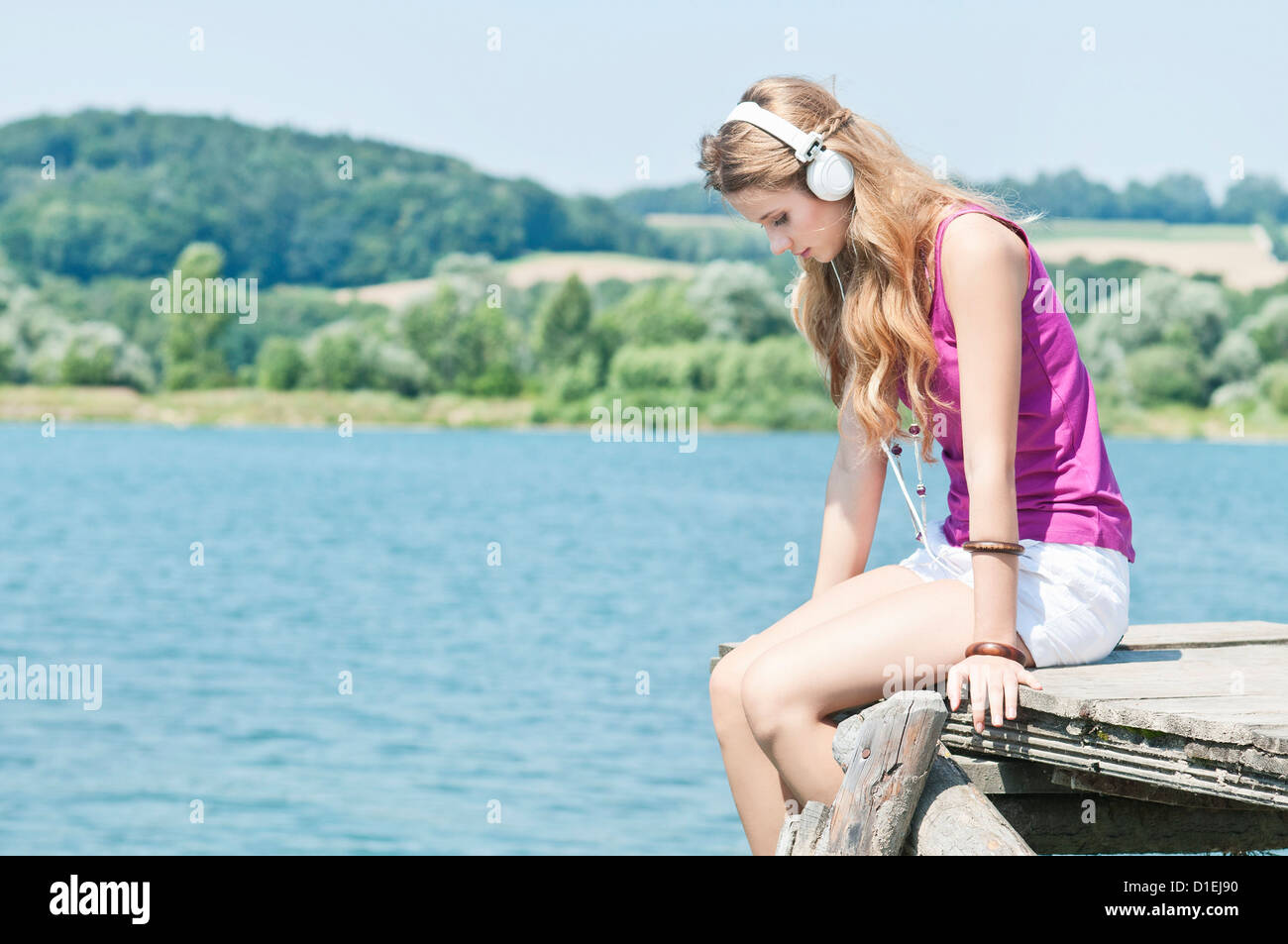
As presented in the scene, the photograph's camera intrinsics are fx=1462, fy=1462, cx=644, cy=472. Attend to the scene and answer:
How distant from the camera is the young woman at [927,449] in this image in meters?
3.00

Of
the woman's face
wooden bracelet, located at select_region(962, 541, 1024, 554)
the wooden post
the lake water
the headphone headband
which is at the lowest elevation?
the lake water

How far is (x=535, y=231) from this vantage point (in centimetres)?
8831

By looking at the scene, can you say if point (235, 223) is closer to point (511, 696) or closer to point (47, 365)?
point (47, 365)

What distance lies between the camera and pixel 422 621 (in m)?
26.9

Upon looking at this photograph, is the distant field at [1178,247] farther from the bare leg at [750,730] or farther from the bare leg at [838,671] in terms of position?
the bare leg at [838,671]

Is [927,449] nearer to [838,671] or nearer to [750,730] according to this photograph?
[838,671]

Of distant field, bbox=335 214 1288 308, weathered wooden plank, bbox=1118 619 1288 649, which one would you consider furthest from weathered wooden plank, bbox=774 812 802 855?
distant field, bbox=335 214 1288 308

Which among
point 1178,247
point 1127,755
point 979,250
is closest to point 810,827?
point 1127,755

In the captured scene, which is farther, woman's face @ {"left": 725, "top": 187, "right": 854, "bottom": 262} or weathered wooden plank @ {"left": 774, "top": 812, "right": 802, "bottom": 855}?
woman's face @ {"left": 725, "top": 187, "right": 854, "bottom": 262}

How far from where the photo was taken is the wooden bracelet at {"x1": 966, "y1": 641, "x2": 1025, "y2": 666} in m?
2.94

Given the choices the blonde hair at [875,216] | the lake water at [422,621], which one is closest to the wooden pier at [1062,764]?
the blonde hair at [875,216]

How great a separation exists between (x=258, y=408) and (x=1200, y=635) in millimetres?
72058

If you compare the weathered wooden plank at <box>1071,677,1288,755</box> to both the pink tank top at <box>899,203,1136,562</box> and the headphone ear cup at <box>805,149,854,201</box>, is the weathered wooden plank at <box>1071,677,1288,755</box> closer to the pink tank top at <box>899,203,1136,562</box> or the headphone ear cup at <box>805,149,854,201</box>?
the pink tank top at <box>899,203,1136,562</box>
